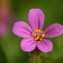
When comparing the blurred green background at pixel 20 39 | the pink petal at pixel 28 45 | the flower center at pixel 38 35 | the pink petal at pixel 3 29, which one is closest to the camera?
the pink petal at pixel 28 45

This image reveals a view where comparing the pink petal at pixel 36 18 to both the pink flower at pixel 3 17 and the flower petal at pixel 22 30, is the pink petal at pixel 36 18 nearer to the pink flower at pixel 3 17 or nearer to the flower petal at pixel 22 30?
the flower petal at pixel 22 30

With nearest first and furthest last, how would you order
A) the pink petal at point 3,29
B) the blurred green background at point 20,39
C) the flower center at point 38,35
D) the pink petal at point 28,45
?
the pink petal at point 28,45, the flower center at point 38,35, the blurred green background at point 20,39, the pink petal at point 3,29

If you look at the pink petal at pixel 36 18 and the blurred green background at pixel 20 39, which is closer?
the pink petal at pixel 36 18

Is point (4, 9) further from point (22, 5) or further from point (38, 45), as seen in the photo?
point (38, 45)

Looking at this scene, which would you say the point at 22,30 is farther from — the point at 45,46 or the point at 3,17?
the point at 3,17

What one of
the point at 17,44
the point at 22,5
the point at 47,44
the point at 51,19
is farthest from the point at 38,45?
the point at 22,5

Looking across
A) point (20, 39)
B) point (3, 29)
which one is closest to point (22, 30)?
point (20, 39)

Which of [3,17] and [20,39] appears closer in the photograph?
[20,39]

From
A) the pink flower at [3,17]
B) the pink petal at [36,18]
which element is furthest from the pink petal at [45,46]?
the pink flower at [3,17]
